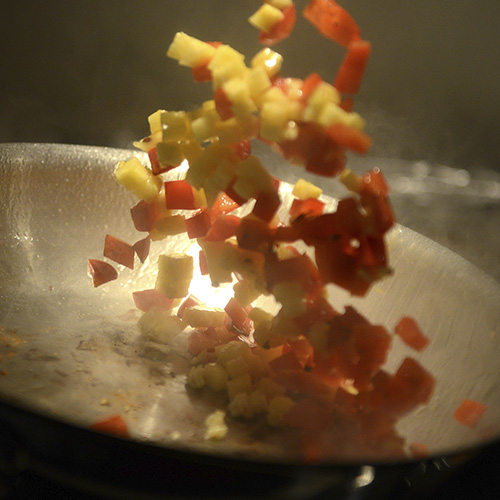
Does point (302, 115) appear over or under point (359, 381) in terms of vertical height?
over

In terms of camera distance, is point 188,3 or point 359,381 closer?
point 359,381

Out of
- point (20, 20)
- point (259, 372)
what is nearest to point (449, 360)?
point (259, 372)

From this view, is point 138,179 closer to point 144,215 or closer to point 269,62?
point 144,215

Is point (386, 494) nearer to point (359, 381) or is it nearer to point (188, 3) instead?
point (359, 381)

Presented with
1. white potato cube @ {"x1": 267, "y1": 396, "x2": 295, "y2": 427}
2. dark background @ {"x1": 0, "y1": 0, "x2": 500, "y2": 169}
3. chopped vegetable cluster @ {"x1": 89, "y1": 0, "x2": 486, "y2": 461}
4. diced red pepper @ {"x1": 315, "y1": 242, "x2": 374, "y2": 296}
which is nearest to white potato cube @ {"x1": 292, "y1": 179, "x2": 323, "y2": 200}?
chopped vegetable cluster @ {"x1": 89, "y1": 0, "x2": 486, "y2": 461}

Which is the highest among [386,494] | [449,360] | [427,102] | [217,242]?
[427,102]

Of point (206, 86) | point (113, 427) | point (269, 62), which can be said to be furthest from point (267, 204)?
point (206, 86)
